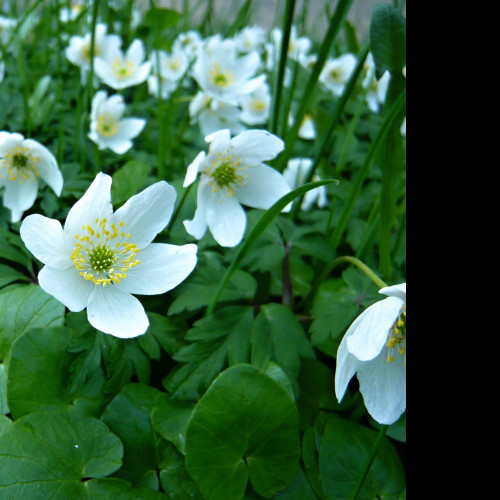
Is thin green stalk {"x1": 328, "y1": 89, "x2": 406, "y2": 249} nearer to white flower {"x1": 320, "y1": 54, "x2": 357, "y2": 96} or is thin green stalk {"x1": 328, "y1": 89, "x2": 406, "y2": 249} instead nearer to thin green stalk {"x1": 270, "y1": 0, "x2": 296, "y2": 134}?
thin green stalk {"x1": 270, "y1": 0, "x2": 296, "y2": 134}

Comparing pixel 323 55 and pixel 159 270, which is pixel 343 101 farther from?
pixel 159 270

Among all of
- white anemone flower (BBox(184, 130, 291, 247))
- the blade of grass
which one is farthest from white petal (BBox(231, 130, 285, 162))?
the blade of grass

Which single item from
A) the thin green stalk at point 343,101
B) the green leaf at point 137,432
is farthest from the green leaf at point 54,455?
the thin green stalk at point 343,101

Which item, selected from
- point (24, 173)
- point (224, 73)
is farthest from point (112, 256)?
point (224, 73)
